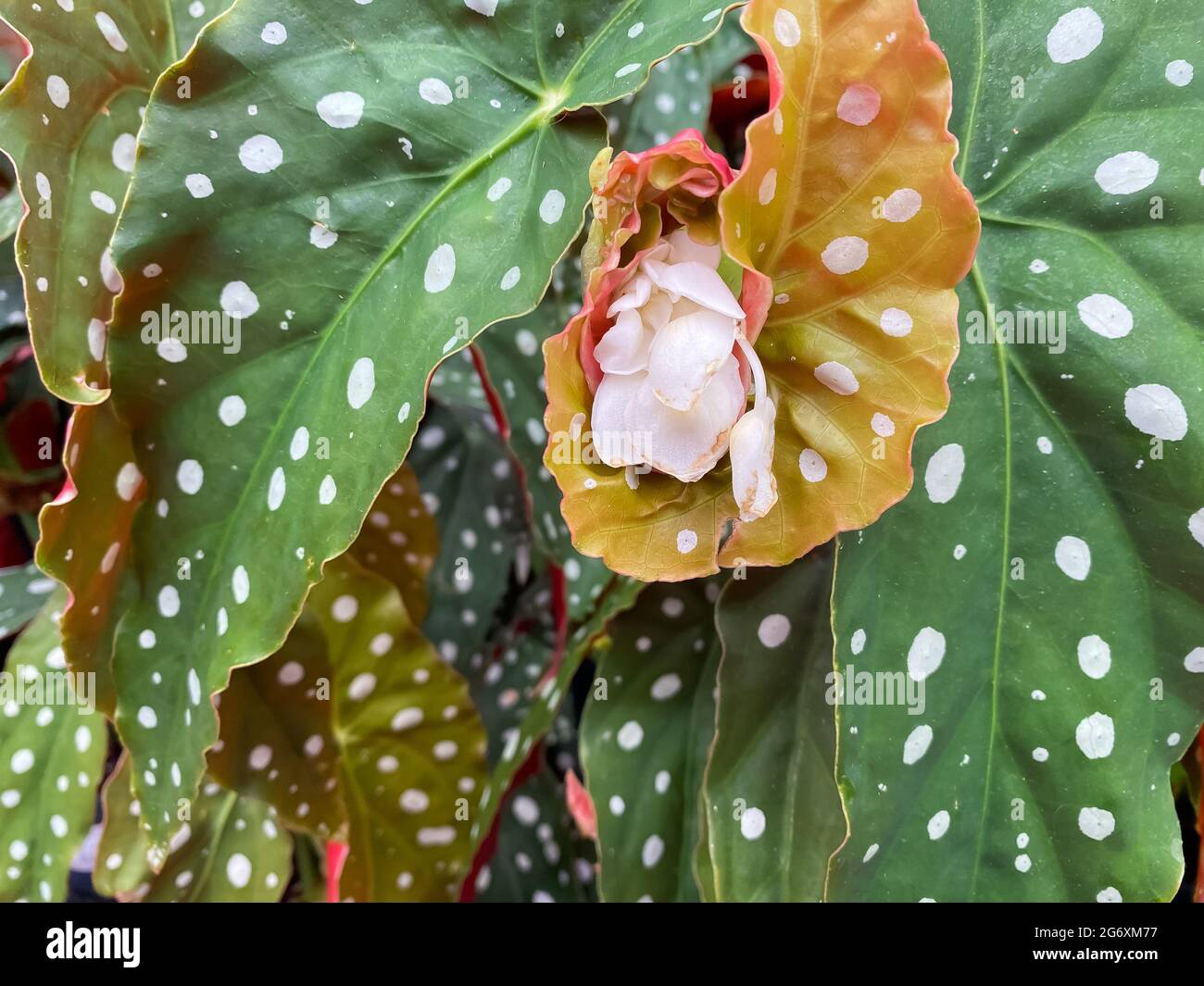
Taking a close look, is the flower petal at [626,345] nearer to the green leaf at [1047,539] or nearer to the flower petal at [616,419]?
the flower petal at [616,419]

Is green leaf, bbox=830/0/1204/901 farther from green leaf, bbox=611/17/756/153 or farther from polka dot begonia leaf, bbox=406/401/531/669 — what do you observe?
polka dot begonia leaf, bbox=406/401/531/669

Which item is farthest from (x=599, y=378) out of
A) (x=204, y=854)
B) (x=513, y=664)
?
(x=204, y=854)

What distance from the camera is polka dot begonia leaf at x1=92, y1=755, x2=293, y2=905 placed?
0.89m

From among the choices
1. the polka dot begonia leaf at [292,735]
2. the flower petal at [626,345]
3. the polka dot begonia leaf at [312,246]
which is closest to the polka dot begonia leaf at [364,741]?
the polka dot begonia leaf at [292,735]

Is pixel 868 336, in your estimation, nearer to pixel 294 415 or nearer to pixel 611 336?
pixel 611 336

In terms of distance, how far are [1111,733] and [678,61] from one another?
2.67 ft

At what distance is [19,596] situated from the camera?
38.8 inches

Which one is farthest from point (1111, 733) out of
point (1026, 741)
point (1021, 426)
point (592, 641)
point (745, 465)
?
point (592, 641)

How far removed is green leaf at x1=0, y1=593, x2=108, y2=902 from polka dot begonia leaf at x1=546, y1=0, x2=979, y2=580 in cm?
74

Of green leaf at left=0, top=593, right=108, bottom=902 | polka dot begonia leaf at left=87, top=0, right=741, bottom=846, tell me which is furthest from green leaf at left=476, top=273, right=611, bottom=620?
green leaf at left=0, top=593, right=108, bottom=902

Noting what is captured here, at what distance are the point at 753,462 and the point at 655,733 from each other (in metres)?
0.47

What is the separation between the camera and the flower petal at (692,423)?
14.8 inches

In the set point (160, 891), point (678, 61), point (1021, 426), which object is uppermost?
point (678, 61)

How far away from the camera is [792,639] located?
659 mm
